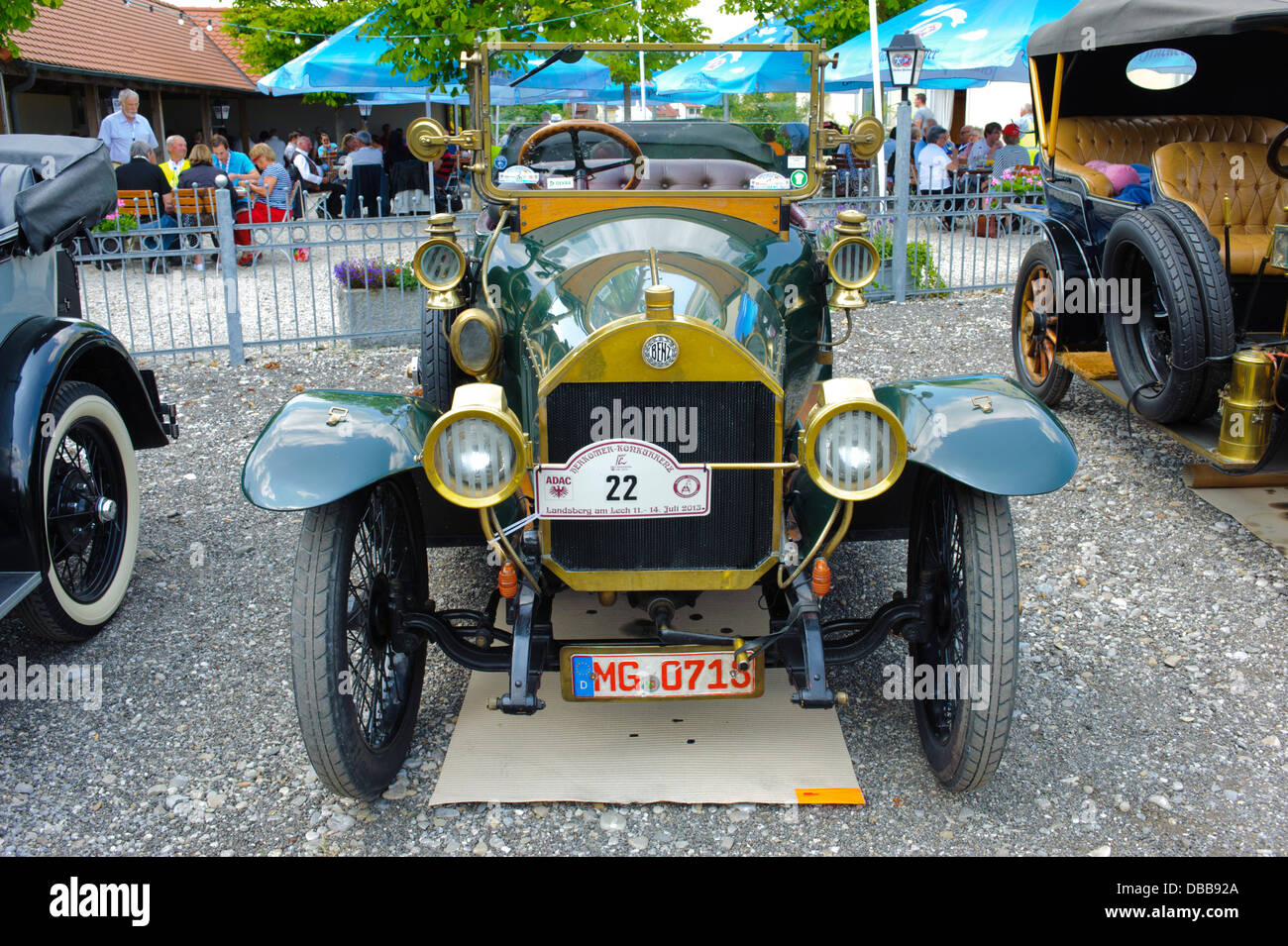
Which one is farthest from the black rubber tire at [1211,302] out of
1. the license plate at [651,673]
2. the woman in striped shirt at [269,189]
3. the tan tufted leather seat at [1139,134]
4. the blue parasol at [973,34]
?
the woman in striped shirt at [269,189]

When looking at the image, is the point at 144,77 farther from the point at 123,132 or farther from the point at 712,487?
the point at 712,487

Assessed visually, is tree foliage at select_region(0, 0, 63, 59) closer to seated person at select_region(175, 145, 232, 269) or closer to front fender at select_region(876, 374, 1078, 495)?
seated person at select_region(175, 145, 232, 269)

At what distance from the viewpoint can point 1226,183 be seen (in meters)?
5.23

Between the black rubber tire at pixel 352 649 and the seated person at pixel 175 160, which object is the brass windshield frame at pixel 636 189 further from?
the seated person at pixel 175 160

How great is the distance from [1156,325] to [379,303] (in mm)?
5723

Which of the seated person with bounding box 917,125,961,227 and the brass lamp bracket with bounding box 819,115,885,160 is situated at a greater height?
the seated person with bounding box 917,125,961,227

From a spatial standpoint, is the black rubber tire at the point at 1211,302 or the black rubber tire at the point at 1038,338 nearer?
the black rubber tire at the point at 1211,302

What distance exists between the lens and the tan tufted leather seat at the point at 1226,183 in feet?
16.7

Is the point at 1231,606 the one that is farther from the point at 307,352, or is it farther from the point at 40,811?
the point at 307,352

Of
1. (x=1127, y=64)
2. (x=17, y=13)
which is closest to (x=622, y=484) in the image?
(x=1127, y=64)

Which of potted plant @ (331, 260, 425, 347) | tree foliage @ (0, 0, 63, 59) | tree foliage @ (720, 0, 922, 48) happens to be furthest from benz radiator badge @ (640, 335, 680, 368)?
tree foliage @ (720, 0, 922, 48)

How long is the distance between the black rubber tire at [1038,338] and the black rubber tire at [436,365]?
10.7 ft

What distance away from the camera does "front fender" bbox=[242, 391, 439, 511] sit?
2.48 metres

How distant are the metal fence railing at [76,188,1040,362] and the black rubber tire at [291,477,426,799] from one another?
451 cm
